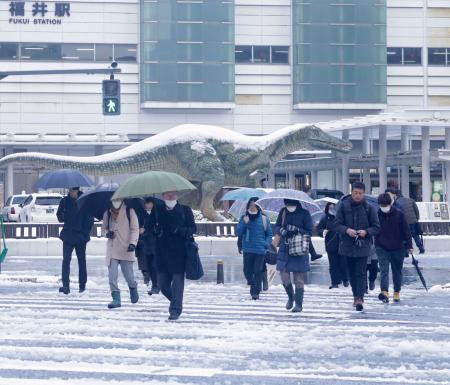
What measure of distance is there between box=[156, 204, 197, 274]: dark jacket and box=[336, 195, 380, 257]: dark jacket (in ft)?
7.88

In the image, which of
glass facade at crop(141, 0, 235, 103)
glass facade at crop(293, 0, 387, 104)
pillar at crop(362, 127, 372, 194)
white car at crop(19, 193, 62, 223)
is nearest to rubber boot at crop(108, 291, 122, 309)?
white car at crop(19, 193, 62, 223)

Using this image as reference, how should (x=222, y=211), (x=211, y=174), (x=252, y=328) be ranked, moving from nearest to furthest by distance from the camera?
1. (x=252, y=328)
2. (x=211, y=174)
3. (x=222, y=211)

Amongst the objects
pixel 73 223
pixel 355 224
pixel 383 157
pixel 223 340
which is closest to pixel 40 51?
pixel 383 157

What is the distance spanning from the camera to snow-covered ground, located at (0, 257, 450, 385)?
9.75 m

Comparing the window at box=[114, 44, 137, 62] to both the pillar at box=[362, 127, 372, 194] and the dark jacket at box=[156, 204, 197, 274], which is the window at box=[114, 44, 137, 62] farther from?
the dark jacket at box=[156, 204, 197, 274]

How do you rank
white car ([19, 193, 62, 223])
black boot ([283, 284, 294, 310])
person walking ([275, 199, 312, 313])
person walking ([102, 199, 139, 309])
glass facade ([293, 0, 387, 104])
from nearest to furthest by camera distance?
1. person walking ([275, 199, 312, 313])
2. black boot ([283, 284, 294, 310])
3. person walking ([102, 199, 139, 309])
4. white car ([19, 193, 62, 223])
5. glass facade ([293, 0, 387, 104])

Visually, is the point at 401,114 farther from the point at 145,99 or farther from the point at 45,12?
the point at 45,12

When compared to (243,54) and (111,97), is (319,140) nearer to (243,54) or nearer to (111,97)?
(111,97)

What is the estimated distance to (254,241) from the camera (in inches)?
679

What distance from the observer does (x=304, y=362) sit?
1049 centimetres

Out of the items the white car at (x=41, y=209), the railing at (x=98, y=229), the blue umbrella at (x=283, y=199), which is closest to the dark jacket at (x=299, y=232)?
the blue umbrella at (x=283, y=199)

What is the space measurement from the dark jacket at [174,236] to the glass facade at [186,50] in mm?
54280

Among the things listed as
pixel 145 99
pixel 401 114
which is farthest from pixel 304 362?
pixel 145 99

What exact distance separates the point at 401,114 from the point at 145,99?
24789 mm
